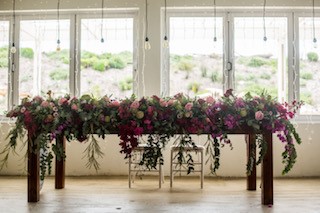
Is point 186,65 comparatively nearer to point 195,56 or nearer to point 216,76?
point 195,56

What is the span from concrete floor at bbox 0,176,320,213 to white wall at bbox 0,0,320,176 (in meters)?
0.25

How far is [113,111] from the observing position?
341 centimetres

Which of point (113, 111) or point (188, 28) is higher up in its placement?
point (188, 28)

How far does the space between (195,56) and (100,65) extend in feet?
4.63

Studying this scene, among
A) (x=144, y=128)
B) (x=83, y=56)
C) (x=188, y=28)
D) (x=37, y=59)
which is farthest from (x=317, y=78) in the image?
(x=37, y=59)

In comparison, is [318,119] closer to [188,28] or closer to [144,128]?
[188,28]

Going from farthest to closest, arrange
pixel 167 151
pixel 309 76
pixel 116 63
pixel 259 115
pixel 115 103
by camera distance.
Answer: pixel 116 63 → pixel 309 76 → pixel 167 151 → pixel 115 103 → pixel 259 115

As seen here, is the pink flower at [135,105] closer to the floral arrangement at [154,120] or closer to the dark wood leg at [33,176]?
the floral arrangement at [154,120]

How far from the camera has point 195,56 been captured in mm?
5297

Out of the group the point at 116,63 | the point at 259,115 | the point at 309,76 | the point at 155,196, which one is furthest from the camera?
Answer: the point at 116,63

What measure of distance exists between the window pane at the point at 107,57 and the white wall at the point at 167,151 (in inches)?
9.7

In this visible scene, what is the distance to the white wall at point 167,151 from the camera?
16.6 ft

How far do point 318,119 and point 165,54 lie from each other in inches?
94.5

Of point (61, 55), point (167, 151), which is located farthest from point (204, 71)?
point (61, 55)
